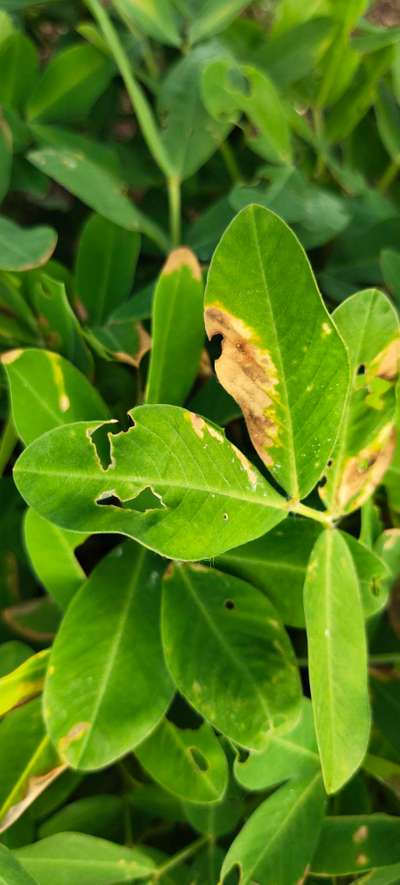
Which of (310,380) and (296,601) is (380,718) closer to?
(296,601)

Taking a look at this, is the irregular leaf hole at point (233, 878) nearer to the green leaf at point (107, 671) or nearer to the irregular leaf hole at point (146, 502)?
the green leaf at point (107, 671)

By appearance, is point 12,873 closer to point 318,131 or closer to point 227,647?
point 227,647

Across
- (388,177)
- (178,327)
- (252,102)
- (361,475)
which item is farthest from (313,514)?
(388,177)

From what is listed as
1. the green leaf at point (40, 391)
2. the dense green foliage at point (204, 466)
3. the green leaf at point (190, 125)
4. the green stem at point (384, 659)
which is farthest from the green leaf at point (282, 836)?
the green leaf at point (190, 125)

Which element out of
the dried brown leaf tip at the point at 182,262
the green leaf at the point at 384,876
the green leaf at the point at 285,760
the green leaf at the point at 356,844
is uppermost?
the dried brown leaf tip at the point at 182,262

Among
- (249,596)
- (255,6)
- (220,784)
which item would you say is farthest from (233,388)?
(255,6)

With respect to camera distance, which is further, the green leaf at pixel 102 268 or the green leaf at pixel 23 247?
the green leaf at pixel 102 268
